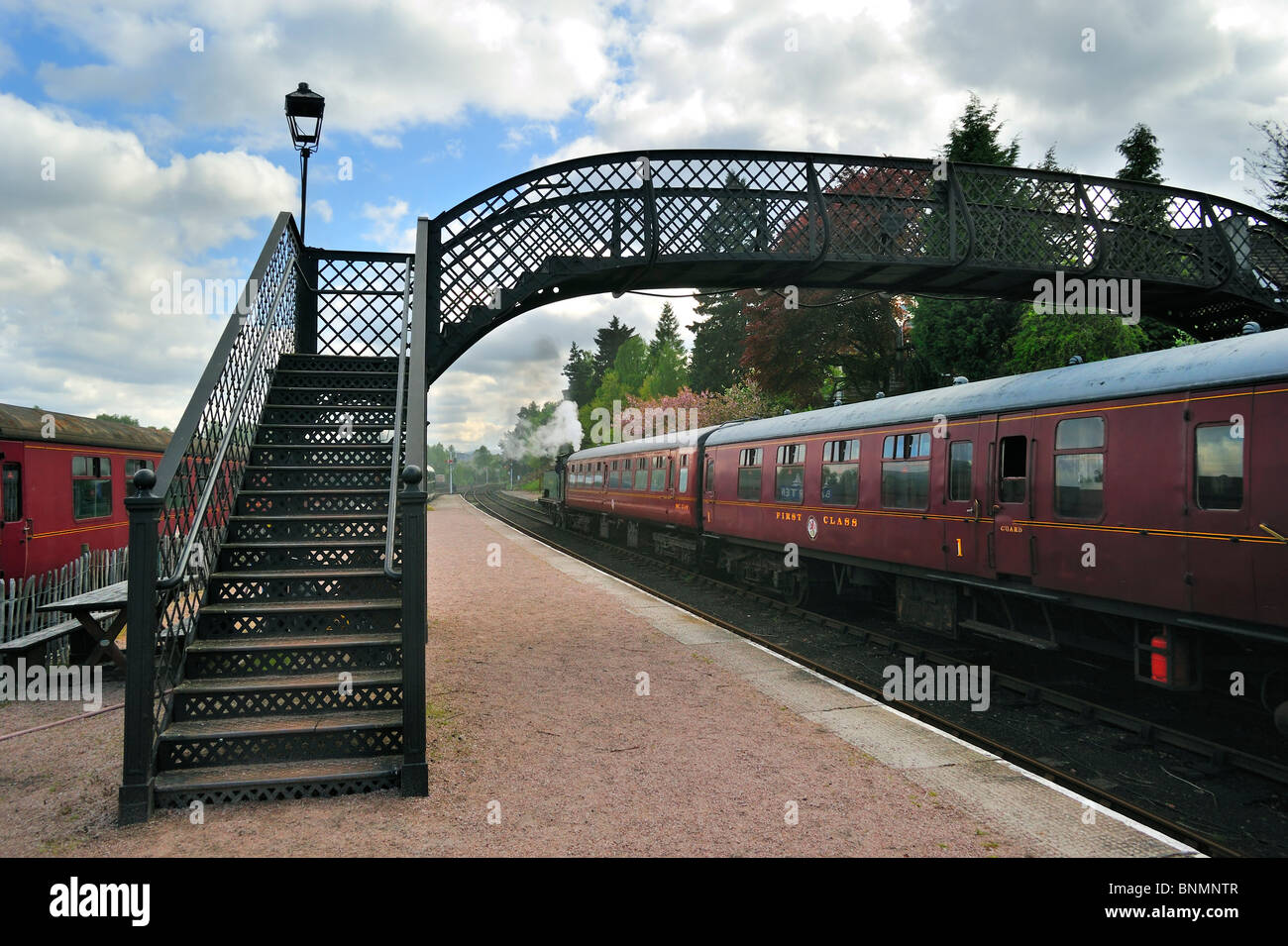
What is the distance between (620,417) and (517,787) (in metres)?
59.1

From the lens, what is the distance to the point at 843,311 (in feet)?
98.0

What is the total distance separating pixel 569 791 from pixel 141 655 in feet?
9.86

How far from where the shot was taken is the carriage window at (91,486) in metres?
14.3

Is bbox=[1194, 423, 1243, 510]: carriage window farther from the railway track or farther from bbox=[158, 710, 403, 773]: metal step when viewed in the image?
bbox=[158, 710, 403, 773]: metal step

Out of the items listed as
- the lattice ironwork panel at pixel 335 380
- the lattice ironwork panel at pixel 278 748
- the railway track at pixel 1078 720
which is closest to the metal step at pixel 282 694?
the lattice ironwork panel at pixel 278 748

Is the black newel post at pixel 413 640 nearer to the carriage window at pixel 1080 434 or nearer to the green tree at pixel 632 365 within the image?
the carriage window at pixel 1080 434

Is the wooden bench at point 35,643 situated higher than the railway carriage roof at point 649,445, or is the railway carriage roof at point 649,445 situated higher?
the railway carriage roof at point 649,445

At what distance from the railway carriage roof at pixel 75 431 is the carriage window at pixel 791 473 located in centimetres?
1052

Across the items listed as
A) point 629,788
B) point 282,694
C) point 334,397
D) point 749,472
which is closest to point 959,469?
point 749,472

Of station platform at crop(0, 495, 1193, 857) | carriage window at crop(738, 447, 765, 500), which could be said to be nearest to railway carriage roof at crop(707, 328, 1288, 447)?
carriage window at crop(738, 447, 765, 500)

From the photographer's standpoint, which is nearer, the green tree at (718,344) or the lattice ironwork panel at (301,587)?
the lattice ironwork panel at (301,587)

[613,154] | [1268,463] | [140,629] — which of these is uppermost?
[613,154]

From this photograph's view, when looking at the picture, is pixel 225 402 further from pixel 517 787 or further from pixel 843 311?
pixel 843 311
